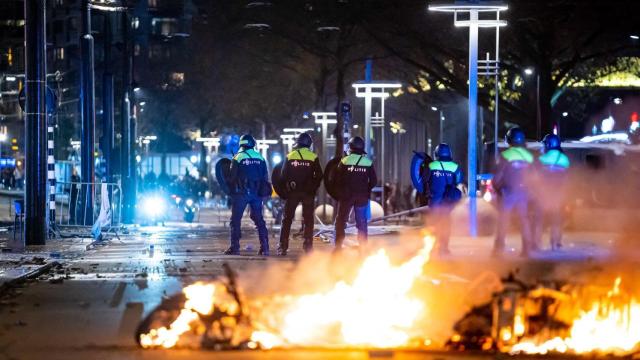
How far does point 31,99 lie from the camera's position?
23125mm

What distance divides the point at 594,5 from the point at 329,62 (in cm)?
1192

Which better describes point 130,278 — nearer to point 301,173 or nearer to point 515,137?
point 301,173

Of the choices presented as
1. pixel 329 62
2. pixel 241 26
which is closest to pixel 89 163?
pixel 241 26

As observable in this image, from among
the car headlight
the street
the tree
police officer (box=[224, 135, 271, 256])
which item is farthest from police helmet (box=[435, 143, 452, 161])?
the car headlight

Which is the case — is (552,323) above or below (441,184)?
below

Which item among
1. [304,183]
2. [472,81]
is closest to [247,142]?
[304,183]

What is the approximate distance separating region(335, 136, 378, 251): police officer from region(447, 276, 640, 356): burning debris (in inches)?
297

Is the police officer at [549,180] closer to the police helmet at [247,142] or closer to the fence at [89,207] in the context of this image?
the police helmet at [247,142]

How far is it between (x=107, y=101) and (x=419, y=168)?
21.9 meters

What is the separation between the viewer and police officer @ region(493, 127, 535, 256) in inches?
710

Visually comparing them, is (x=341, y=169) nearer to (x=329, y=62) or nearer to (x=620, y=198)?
(x=620, y=198)

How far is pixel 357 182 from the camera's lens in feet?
60.0

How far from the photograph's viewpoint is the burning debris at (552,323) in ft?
31.5

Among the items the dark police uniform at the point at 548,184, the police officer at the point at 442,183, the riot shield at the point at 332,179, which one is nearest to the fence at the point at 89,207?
the riot shield at the point at 332,179
